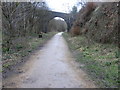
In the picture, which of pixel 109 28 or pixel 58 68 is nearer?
pixel 58 68

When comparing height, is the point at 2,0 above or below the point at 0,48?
above

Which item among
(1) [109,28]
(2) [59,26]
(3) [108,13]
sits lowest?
(2) [59,26]

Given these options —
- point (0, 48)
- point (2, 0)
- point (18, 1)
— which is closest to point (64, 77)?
point (0, 48)

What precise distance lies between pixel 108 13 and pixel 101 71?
29.2ft

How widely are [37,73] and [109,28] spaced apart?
7975 mm

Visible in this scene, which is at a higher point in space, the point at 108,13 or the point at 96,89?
the point at 108,13

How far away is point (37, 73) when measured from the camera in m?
7.52

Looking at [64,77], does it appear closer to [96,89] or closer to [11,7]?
[96,89]

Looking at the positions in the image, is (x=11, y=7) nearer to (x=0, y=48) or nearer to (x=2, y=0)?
(x=2, y=0)

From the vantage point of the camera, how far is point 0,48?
12.9 m

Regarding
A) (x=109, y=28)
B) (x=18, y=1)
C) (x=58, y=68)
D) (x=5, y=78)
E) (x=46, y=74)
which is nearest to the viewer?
(x=5, y=78)

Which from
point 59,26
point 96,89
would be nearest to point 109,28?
point 96,89

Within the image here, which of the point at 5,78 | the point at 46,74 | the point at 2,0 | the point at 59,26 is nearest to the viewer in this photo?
the point at 5,78

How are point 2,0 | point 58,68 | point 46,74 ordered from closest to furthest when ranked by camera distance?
point 46,74 → point 58,68 → point 2,0
